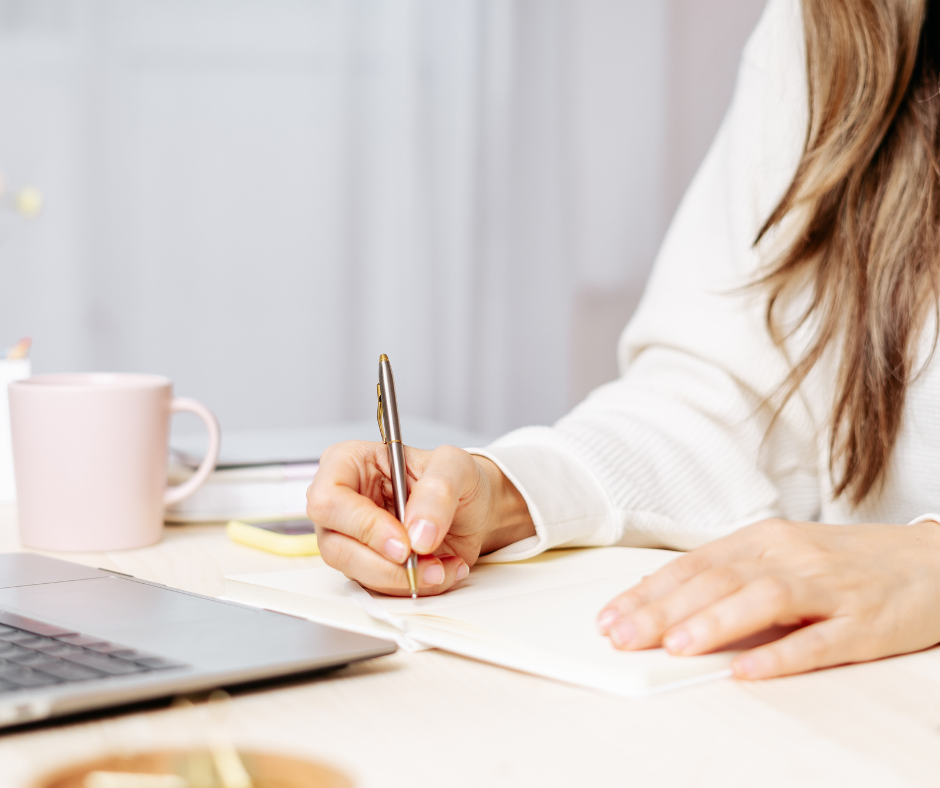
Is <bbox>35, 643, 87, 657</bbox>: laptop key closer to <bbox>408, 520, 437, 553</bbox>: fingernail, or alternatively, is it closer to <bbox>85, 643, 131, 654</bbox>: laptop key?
<bbox>85, 643, 131, 654</bbox>: laptop key

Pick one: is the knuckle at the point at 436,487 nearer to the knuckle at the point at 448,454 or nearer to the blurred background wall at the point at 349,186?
the knuckle at the point at 448,454

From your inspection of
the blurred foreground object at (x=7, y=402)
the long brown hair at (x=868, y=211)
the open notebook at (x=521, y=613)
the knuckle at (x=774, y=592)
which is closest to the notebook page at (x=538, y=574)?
the open notebook at (x=521, y=613)

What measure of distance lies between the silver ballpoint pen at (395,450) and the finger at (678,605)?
4.9 inches

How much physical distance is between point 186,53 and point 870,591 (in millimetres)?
1756

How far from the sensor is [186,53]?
6.20 feet

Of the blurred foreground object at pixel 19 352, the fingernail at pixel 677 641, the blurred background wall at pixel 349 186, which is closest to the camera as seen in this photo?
the fingernail at pixel 677 641

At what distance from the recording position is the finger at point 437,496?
1.75 feet

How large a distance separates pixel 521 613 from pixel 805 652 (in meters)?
0.14

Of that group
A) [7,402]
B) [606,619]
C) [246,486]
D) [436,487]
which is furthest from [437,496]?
[7,402]

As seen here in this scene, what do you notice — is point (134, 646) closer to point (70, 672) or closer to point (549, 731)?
point (70, 672)

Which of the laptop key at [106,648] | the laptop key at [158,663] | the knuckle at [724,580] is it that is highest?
the knuckle at [724,580]

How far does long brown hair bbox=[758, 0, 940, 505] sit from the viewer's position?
0.78 meters

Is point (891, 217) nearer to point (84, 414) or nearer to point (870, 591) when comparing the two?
point (870, 591)

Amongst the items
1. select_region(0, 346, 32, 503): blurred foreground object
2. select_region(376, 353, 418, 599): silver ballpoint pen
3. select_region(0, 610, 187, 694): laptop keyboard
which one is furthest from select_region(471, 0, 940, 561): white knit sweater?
select_region(0, 346, 32, 503): blurred foreground object
